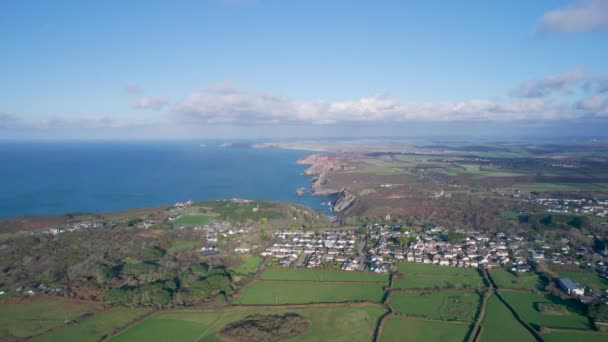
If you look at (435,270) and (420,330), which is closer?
(420,330)

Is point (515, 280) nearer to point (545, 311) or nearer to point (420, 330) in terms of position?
point (545, 311)

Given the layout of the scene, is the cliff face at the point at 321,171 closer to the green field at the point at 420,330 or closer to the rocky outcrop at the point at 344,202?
the rocky outcrop at the point at 344,202

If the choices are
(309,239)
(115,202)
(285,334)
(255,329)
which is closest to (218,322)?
(255,329)

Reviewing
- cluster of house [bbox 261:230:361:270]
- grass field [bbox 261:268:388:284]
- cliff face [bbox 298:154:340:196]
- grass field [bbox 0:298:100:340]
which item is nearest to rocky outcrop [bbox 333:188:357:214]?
cliff face [bbox 298:154:340:196]

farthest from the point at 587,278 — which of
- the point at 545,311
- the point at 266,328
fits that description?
the point at 266,328

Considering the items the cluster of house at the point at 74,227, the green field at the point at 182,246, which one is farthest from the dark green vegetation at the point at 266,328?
the cluster of house at the point at 74,227

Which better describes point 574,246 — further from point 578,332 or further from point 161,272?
point 161,272
